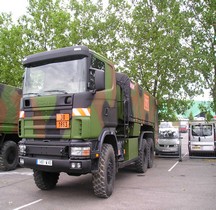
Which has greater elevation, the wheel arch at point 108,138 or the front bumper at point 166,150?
the wheel arch at point 108,138

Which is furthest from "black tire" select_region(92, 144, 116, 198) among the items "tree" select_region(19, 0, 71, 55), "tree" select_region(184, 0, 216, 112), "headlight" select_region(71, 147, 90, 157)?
"tree" select_region(19, 0, 71, 55)

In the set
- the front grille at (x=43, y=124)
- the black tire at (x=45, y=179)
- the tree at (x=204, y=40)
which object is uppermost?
the tree at (x=204, y=40)

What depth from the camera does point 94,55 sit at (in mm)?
7387

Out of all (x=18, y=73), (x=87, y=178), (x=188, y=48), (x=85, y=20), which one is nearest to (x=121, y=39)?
(x=85, y=20)

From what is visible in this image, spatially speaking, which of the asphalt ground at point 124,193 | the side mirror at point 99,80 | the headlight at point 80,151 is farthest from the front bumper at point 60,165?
the side mirror at point 99,80

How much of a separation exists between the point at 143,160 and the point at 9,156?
16.5 ft

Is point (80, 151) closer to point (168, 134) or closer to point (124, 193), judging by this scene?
point (124, 193)

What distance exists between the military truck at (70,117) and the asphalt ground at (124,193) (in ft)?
1.63

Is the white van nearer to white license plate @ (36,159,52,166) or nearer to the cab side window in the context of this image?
the cab side window

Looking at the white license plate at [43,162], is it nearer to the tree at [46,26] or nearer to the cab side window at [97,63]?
the cab side window at [97,63]

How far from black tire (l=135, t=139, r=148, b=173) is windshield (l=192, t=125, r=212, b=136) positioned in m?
6.07

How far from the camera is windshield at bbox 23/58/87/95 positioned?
6969mm

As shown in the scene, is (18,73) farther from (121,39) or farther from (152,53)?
(152,53)

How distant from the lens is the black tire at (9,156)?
11850 mm
